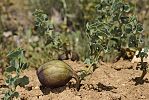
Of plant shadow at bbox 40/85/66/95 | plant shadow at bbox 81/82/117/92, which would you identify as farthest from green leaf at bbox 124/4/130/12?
plant shadow at bbox 40/85/66/95

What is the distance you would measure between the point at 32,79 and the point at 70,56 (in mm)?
483

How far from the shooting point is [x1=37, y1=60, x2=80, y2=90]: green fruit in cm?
257

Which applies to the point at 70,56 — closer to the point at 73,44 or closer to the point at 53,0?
the point at 73,44

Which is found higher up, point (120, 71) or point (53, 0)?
point (53, 0)

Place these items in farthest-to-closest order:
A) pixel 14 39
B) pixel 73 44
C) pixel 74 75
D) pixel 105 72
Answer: pixel 14 39, pixel 73 44, pixel 105 72, pixel 74 75

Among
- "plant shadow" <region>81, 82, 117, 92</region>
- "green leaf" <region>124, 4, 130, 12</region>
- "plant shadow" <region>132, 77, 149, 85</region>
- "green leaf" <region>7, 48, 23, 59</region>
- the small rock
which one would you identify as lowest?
the small rock

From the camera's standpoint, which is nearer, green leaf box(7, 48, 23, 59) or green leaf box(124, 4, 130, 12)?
green leaf box(7, 48, 23, 59)

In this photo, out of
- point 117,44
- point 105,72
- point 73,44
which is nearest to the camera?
point 105,72

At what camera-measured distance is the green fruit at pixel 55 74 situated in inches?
101

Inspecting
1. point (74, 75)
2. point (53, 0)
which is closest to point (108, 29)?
point (74, 75)

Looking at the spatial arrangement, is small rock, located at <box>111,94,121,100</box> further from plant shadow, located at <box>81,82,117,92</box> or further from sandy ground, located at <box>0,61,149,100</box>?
plant shadow, located at <box>81,82,117,92</box>

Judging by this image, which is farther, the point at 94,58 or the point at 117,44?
the point at 117,44

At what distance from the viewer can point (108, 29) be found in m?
2.72

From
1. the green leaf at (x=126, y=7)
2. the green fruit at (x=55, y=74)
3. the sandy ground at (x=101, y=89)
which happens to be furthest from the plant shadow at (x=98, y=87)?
the green leaf at (x=126, y=7)
